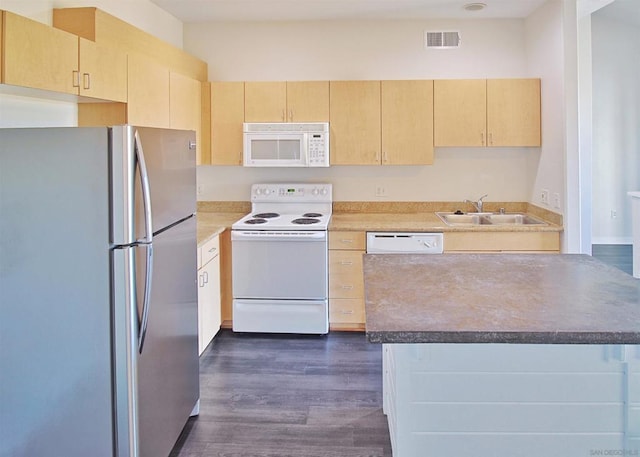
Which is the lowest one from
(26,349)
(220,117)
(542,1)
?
(26,349)

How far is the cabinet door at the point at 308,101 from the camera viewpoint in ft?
14.3

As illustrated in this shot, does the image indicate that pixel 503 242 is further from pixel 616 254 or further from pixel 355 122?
pixel 616 254

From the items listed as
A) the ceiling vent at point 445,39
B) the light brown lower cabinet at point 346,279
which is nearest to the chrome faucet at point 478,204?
the light brown lower cabinet at point 346,279

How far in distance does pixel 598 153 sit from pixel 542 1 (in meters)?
3.93

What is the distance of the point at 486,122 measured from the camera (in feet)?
14.3

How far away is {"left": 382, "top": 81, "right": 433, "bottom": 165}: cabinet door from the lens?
14.3 ft

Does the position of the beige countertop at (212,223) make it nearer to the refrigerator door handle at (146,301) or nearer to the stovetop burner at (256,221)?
the stovetop burner at (256,221)

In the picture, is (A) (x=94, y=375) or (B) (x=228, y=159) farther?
(B) (x=228, y=159)

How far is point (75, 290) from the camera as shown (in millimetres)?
1971

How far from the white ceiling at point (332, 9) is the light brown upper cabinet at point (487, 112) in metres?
0.56

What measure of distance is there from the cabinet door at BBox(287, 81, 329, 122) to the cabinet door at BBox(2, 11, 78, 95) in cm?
205

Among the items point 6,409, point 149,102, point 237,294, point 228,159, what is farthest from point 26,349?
point 228,159

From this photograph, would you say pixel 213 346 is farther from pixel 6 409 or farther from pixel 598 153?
pixel 598 153

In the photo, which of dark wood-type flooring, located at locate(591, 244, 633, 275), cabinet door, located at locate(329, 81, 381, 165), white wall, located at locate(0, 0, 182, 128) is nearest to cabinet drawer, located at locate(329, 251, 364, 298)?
cabinet door, located at locate(329, 81, 381, 165)
